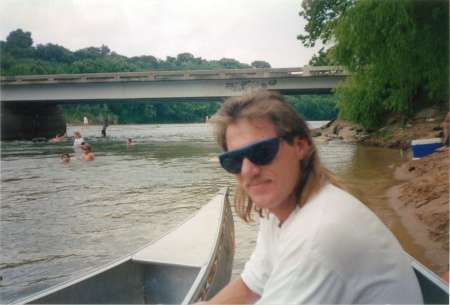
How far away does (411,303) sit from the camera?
1679 mm

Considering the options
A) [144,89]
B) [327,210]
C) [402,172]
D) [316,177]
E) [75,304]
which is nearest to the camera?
[327,210]

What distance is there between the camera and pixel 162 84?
32188 mm

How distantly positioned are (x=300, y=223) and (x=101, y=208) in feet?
28.3

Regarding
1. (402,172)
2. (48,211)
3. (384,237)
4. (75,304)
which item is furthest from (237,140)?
(402,172)

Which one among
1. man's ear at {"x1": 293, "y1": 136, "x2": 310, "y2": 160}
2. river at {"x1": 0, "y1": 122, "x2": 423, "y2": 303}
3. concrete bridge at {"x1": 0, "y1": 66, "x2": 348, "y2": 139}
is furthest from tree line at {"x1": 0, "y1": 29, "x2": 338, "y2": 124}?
man's ear at {"x1": 293, "y1": 136, "x2": 310, "y2": 160}

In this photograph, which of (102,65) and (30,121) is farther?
(102,65)

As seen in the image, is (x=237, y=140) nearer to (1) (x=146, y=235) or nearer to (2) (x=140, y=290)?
(2) (x=140, y=290)

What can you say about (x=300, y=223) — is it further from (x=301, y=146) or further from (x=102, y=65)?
(x=102, y=65)

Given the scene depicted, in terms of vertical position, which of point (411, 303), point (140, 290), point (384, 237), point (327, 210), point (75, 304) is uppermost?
point (327, 210)

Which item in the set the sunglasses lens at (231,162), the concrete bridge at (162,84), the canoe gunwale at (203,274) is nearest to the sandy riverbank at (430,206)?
the canoe gunwale at (203,274)

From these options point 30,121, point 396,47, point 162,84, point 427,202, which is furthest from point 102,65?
point 427,202

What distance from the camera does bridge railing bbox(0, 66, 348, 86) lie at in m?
29.5

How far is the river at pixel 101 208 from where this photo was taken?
5992 mm

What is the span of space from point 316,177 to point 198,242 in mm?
2896
